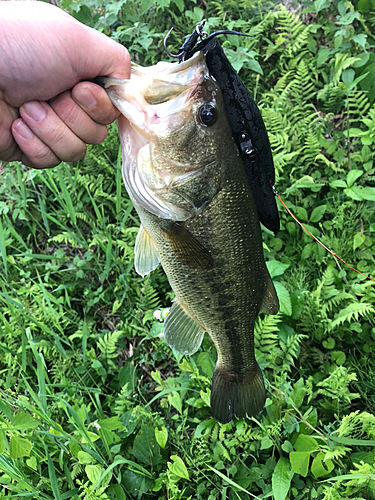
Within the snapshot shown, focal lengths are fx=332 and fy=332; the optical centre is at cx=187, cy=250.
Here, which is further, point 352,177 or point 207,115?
point 352,177

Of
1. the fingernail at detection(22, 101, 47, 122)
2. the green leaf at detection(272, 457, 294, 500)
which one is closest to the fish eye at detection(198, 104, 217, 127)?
the fingernail at detection(22, 101, 47, 122)

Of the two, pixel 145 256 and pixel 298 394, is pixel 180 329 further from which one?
pixel 298 394

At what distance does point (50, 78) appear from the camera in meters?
1.48

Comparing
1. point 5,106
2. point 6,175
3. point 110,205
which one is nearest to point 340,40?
point 110,205

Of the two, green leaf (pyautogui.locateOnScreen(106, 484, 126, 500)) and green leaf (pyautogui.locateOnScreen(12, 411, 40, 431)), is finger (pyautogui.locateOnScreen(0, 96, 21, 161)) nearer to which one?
green leaf (pyautogui.locateOnScreen(12, 411, 40, 431))

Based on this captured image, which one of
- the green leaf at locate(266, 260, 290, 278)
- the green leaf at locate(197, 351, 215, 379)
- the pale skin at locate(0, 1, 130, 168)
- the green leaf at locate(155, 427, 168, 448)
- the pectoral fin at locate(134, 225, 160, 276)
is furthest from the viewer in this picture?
the green leaf at locate(266, 260, 290, 278)

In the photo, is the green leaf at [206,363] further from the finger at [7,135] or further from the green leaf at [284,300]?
the finger at [7,135]

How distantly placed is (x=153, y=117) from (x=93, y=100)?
343 mm

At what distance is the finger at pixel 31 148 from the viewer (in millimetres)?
1613

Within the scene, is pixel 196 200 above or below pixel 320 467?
above

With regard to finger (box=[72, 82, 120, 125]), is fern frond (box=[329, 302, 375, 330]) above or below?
below

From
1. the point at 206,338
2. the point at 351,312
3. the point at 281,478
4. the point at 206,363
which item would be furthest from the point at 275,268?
the point at 281,478

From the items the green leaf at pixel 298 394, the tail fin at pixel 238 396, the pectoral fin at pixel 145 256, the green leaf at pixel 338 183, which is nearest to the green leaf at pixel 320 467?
the green leaf at pixel 298 394

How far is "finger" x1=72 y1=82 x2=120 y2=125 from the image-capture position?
1472 mm
